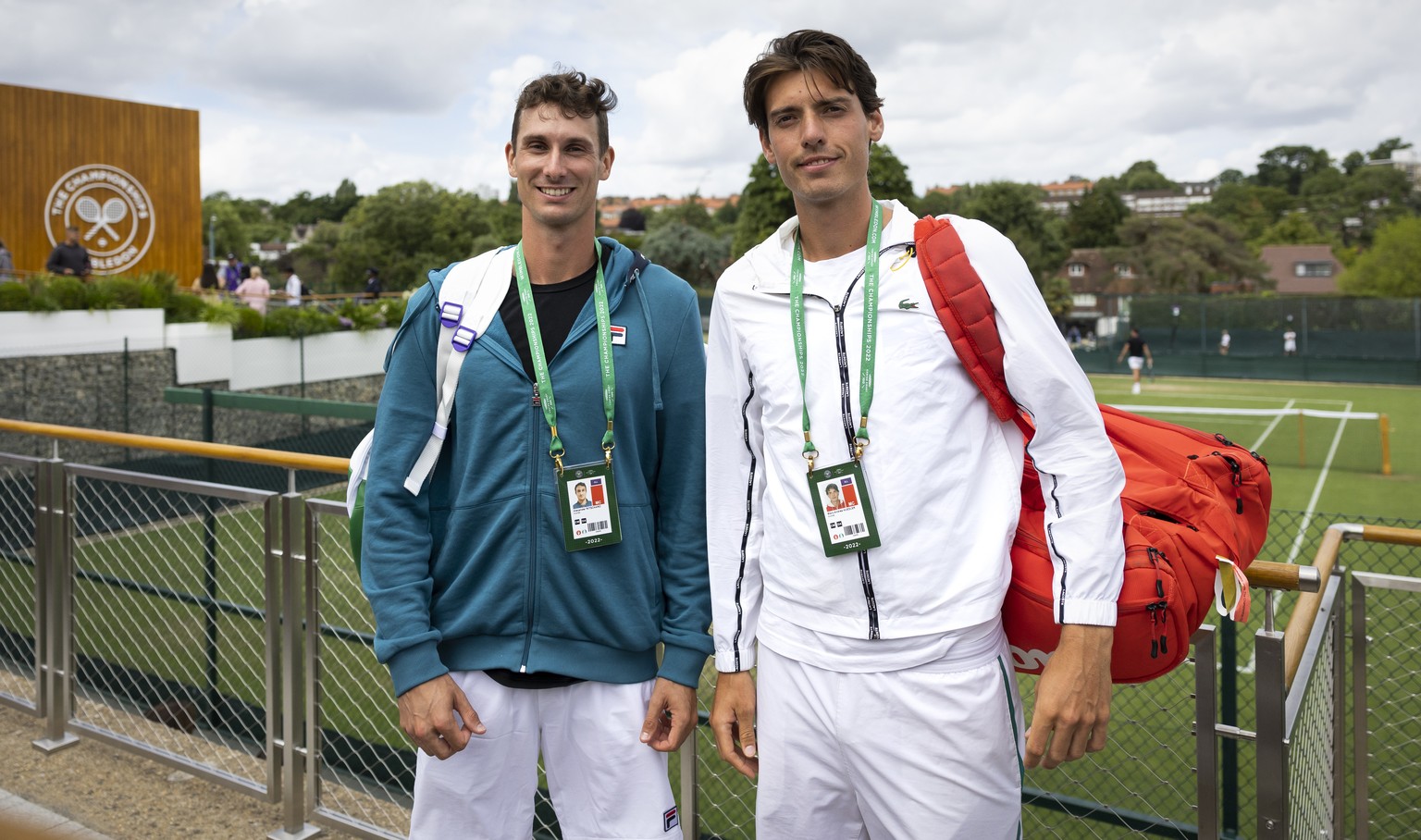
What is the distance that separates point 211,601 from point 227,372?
14455 millimetres

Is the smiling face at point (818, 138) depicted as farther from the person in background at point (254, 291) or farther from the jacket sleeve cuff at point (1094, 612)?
the person in background at point (254, 291)

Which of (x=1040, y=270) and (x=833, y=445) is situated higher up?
(x=1040, y=270)

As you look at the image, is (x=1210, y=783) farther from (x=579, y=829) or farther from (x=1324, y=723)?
(x=579, y=829)

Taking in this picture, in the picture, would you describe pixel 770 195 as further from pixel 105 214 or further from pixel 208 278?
pixel 105 214

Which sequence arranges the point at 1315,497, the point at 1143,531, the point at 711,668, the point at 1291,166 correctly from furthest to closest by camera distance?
the point at 1291,166 → the point at 1315,497 → the point at 711,668 → the point at 1143,531

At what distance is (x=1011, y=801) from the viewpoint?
74.4 inches

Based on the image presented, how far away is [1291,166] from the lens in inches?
5650

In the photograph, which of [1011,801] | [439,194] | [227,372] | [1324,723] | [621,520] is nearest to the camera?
[1011,801]

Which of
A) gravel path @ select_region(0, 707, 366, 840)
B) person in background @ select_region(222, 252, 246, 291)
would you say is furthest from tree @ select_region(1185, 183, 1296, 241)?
gravel path @ select_region(0, 707, 366, 840)

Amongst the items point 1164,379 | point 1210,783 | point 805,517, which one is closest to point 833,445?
point 805,517

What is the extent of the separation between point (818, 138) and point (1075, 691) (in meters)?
1.06

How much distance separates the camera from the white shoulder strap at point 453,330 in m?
2.29

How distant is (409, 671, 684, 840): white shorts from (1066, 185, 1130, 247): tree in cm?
10071

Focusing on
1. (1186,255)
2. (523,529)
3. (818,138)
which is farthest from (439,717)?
(1186,255)
